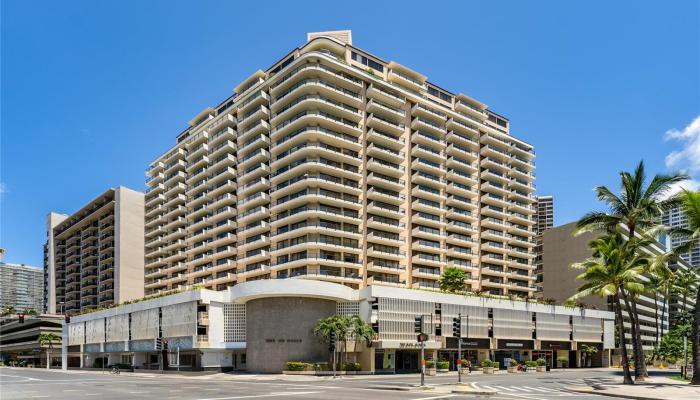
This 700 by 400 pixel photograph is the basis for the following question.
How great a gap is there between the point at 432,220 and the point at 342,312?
29.3 metres

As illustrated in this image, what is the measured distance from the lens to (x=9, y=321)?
176m

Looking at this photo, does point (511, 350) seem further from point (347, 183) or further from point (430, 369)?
point (347, 183)

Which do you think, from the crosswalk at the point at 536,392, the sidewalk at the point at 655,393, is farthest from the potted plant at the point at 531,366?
the crosswalk at the point at 536,392

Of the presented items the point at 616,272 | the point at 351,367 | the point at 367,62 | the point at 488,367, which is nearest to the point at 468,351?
the point at 488,367

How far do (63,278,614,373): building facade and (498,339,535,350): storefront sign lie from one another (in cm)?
15

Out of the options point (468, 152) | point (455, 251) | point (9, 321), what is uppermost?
point (468, 152)

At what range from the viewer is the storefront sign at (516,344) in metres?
81.9

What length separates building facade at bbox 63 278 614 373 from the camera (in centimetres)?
6650

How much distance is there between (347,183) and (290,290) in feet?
77.7

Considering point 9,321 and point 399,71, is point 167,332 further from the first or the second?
point 9,321

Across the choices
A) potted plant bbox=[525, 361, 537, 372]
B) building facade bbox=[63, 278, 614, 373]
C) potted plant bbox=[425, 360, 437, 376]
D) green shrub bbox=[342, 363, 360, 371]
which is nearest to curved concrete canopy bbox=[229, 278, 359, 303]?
building facade bbox=[63, 278, 614, 373]

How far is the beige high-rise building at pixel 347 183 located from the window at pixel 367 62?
249mm

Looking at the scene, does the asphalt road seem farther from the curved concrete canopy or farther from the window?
the window

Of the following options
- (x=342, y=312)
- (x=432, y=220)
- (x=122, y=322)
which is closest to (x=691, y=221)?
(x=342, y=312)
